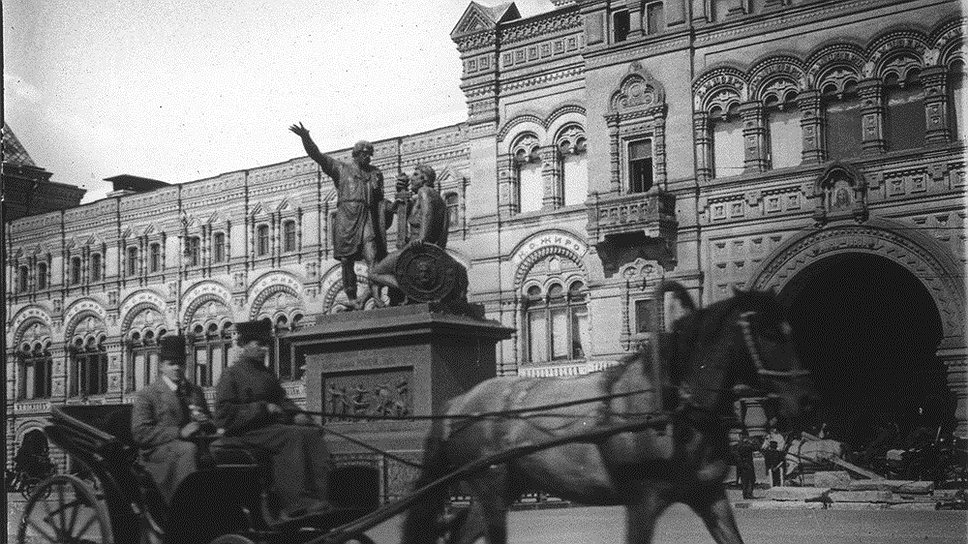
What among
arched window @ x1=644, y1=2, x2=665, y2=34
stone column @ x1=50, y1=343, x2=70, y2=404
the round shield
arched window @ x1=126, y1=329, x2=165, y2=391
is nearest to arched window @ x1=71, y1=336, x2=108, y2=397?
stone column @ x1=50, y1=343, x2=70, y2=404

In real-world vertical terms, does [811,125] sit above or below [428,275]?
above

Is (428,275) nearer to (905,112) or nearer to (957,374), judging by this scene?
(957,374)

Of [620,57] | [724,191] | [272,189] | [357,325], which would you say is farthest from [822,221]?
[272,189]

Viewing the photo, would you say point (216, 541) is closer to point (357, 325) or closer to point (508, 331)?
point (357, 325)

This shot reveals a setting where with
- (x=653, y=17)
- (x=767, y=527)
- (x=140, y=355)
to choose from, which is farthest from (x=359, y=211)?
(x=140, y=355)

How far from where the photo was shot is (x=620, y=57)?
90.2 ft

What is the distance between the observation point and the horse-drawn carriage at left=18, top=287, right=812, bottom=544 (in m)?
6.57

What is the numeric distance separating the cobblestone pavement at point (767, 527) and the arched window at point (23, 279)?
1877 centimetres

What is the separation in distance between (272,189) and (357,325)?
836 inches

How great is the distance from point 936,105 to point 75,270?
24404mm

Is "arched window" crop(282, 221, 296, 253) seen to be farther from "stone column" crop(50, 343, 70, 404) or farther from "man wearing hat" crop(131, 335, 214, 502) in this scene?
"man wearing hat" crop(131, 335, 214, 502)

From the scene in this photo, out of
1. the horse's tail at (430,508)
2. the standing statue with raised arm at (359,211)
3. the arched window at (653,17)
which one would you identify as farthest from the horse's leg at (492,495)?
the arched window at (653,17)

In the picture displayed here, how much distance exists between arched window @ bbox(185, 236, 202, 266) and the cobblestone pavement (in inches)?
680

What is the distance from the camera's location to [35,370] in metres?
33.5
